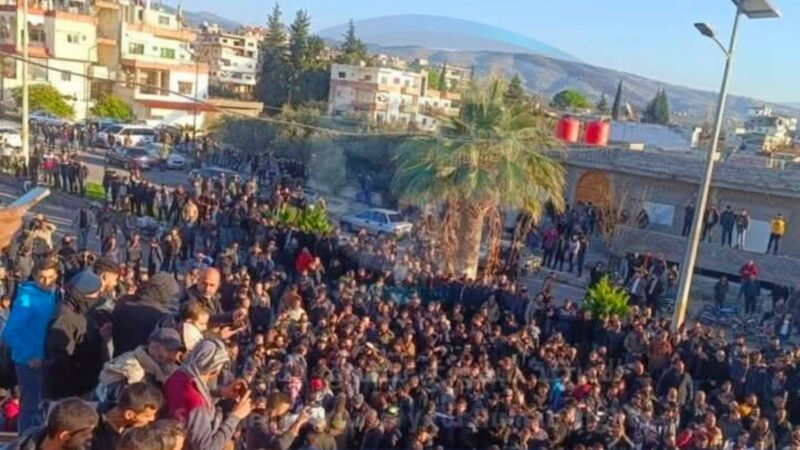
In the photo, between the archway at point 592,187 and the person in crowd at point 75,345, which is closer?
the person in crowd at point 75,345

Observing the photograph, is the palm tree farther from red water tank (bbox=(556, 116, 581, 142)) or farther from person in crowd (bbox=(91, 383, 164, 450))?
person in crowd (bbox=(91, 383, 164, 450))

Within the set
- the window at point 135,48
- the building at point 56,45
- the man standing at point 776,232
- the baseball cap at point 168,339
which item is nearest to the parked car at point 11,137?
the building at point 56,45

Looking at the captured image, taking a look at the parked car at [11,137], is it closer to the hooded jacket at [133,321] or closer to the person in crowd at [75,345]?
the hooded jacket at [133,321]

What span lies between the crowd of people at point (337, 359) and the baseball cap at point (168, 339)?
0.5 inches

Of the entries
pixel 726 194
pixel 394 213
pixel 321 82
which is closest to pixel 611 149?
pixel 726 194

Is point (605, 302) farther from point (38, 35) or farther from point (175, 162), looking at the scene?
point (38, 35)

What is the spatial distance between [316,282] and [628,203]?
44.8 feet

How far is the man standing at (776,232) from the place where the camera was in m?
21.8

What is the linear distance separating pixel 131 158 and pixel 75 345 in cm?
3169

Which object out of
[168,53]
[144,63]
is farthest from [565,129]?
[168,53]

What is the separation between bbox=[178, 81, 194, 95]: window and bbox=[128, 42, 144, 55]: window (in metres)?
3.50

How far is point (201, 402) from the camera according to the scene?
4090 mm

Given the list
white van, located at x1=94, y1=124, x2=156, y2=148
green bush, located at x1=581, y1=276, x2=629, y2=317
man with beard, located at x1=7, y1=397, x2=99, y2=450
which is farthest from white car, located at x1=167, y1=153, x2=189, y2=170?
man with beard, located at x1=7, y1=397, x2=99, y2=450

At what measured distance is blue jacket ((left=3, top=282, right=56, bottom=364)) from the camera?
5.24 meters
